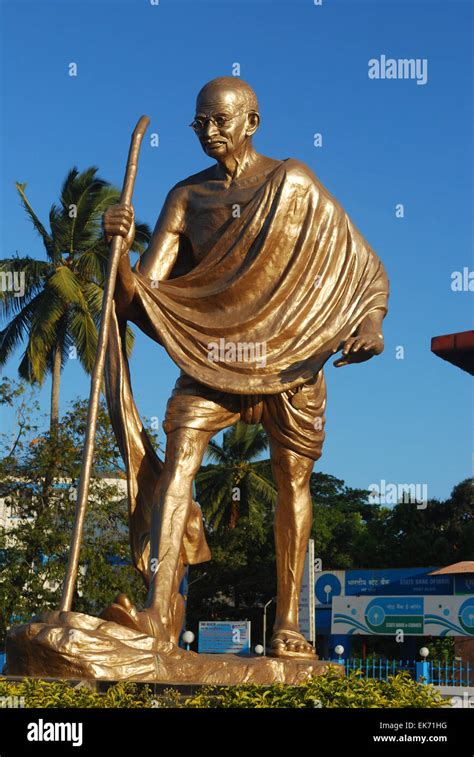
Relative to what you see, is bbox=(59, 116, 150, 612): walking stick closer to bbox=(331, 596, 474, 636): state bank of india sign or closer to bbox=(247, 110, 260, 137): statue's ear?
bbox=(247, 110, 260, 137): statue's ear

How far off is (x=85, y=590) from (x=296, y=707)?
16326mm

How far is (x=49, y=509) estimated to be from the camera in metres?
20.8

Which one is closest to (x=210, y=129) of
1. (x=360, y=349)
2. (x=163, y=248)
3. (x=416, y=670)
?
(x=163, y=248)

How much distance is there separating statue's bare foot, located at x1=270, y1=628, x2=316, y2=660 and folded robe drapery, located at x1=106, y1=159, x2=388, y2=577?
2.13 feet

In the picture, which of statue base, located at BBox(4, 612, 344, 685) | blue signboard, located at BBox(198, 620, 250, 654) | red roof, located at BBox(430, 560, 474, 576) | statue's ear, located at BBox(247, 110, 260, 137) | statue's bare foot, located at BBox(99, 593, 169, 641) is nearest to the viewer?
statue base, located at BBox(4, 612, 344, 685)

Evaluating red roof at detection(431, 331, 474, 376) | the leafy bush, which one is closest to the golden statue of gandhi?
the leafy bush

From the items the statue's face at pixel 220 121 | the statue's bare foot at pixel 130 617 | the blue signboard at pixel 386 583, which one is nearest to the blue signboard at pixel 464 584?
the blue signboard at pixel 386 583

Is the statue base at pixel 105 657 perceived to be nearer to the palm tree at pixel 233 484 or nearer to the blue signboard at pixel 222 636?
the blue signboard at pixel 222 636

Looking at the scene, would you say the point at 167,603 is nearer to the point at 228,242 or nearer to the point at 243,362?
the point at 243,362

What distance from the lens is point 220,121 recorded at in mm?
6605

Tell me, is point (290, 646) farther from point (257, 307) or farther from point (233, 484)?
point (233, 484)

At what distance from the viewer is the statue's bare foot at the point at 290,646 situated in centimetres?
630

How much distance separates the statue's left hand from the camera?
20.7 ft
